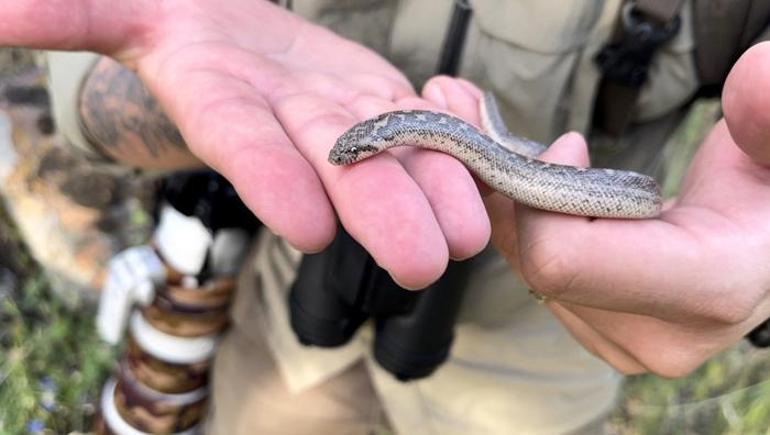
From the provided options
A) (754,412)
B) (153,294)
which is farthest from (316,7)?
(754,412)

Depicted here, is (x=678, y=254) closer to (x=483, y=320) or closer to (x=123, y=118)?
(x=483, y=320)

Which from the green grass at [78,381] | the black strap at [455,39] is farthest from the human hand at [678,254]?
the green grass at [78,381]

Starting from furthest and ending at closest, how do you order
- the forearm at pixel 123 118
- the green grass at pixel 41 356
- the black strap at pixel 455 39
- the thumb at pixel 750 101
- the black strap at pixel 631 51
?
the green grass at pixel 41 356 < the forearm at pixel 123 118 < the black strap at pixel 455 39 < the black strap at pixel 631 51 < the thumb at pixel 750 101

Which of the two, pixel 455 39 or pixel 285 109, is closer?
pixel 285 109

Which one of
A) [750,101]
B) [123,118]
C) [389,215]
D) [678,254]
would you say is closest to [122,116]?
[123,118]

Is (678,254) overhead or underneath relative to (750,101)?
underneath

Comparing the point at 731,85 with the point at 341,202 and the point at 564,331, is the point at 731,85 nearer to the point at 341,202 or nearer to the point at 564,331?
the point at 341,202

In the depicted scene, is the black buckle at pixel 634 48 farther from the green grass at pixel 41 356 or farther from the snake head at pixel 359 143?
the green grass at pixel 41 356
